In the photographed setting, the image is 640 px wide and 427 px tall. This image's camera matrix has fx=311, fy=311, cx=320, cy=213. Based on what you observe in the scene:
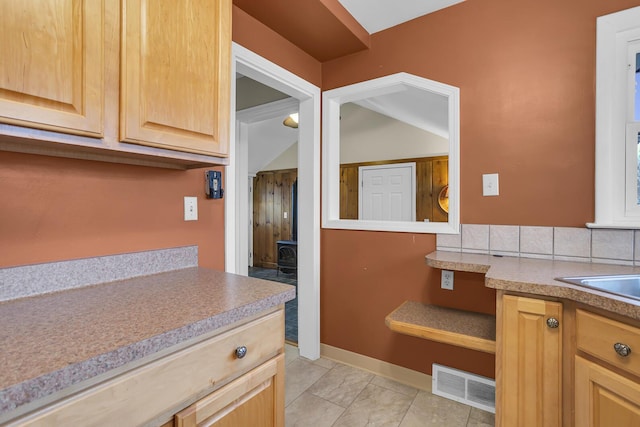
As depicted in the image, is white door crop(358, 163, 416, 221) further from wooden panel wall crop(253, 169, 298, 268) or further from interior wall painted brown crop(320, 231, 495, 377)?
interior wall painted brown crop(320, 231, 495, 377)

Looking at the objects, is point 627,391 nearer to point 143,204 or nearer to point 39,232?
point 143,204

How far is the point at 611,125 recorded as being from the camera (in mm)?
1524

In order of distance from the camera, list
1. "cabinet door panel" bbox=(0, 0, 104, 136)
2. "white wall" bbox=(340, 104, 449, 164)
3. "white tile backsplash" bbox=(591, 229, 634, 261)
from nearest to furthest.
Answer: "cabinet door panel" bbox=(0, 0, 104, 136) → "white tile backsplash" bbox=(591, 229, 634, 261) → "white wall" bbox=(340, 104, 449, 164)

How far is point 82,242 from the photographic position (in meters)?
1.17

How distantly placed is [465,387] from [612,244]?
1.11 meters

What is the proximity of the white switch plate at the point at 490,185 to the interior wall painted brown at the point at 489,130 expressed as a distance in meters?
0.03

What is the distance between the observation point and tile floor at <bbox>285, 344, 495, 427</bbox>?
172 centimetres

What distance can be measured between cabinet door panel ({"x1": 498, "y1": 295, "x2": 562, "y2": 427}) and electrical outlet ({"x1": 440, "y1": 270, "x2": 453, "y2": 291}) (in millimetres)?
672

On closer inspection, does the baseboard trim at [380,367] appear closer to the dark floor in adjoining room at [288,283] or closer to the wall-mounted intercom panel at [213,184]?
the dark floor in adjoining room at [288,283]

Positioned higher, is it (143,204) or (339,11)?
(339,11)

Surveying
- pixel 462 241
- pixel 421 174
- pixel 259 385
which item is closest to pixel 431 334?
pixel 462 241

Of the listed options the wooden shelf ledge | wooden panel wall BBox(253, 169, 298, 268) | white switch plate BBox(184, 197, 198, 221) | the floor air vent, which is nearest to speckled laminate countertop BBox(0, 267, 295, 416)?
white switch plate BBox(184, 197, 198, 221)

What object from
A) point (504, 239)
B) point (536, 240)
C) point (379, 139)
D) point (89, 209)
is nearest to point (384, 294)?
point (504, 239)

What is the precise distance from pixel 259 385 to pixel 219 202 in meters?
0.98
